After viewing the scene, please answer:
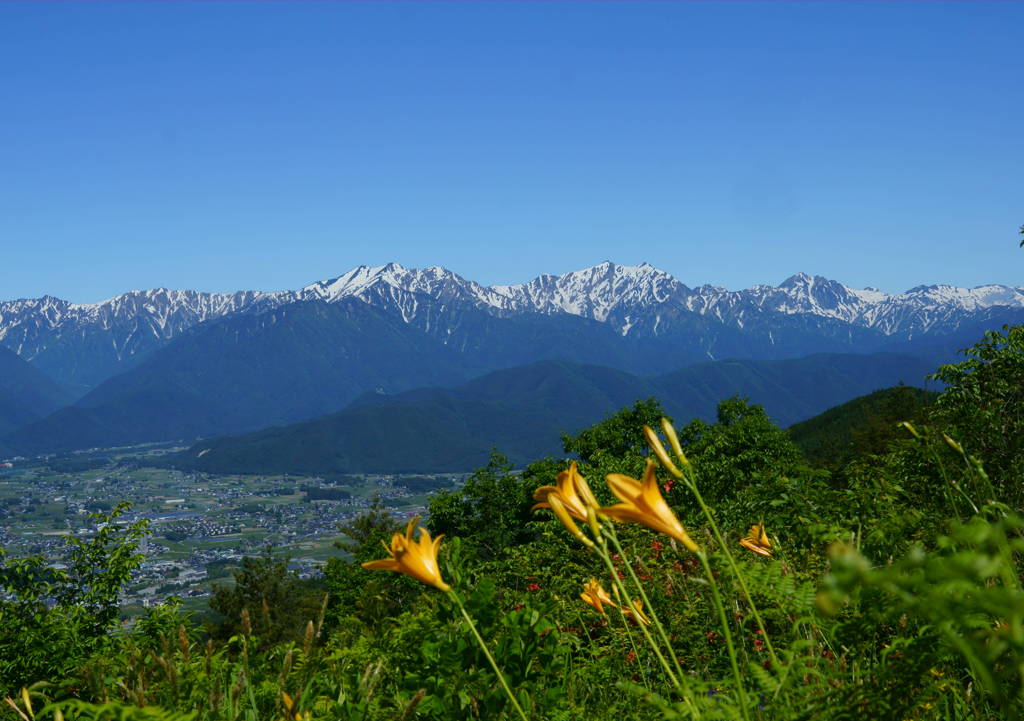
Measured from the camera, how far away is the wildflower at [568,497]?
5.50ft

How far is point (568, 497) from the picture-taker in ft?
5.78

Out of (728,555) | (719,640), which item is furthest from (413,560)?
(719,640)

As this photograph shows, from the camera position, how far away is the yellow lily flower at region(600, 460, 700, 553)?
147 cm

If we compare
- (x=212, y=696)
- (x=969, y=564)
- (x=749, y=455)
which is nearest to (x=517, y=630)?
(x=212, y=696)

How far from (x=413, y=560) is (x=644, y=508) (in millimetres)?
689

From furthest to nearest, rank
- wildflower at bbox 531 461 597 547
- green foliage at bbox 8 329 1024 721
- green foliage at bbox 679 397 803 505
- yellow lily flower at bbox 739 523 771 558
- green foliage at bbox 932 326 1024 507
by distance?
1. green foliage at bbox 679 397 803 505
2. green foliage at bbox 932 326 1024 507
3. yellow lily flower at bbox 739 523 771 558
4. wildflower at bbox 531 461 597 547
5. green foliage at bbox 8 329 1024 721

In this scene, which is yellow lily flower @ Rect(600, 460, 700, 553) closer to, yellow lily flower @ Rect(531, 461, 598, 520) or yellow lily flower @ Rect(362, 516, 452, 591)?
yellow lily flower @ Rect(531, 461, 598, 520)

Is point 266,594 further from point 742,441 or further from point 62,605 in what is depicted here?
point 62,605

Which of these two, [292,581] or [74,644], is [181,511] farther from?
[74,644]

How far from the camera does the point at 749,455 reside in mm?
26812

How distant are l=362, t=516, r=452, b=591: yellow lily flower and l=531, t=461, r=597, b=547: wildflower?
34 centimetres

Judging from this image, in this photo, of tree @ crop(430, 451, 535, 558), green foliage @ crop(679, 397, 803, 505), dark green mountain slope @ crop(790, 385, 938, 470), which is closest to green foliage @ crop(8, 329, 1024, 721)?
dark green mountain slope @ crop(790, 385, 938, 470)

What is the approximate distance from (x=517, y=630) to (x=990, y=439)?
7.27 m

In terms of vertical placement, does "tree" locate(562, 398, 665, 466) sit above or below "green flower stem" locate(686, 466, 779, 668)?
below
